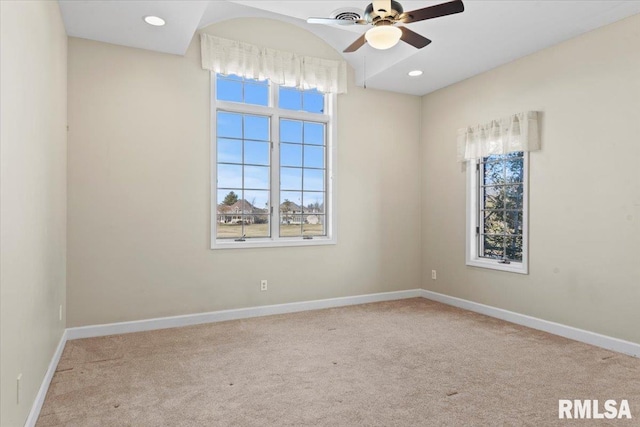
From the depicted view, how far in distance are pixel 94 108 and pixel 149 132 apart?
525mm

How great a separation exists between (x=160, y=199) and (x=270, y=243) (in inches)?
51.5

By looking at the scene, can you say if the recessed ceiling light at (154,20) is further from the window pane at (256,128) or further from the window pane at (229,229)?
the window pane at (229,229)

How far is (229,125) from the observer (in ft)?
14.7

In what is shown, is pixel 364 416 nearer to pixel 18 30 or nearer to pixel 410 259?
pixel 18 30

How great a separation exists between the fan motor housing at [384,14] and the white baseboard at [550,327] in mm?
3266

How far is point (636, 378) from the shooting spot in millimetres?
2822

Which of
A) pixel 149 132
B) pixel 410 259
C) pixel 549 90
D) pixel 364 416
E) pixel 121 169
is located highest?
pixel 549 90

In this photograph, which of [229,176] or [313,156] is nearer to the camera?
[229,176]

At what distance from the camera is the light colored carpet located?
2.31 m

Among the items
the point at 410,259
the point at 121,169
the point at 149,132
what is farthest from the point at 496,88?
the point at 121,169

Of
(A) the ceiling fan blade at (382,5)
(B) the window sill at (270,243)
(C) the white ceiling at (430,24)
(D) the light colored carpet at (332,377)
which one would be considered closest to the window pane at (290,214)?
(B) the window sill at (270,243)

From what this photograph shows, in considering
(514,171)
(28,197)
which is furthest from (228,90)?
(514,171)

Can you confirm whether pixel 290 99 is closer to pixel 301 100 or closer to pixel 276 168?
pixel 301 100

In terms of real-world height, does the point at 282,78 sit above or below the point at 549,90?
above
